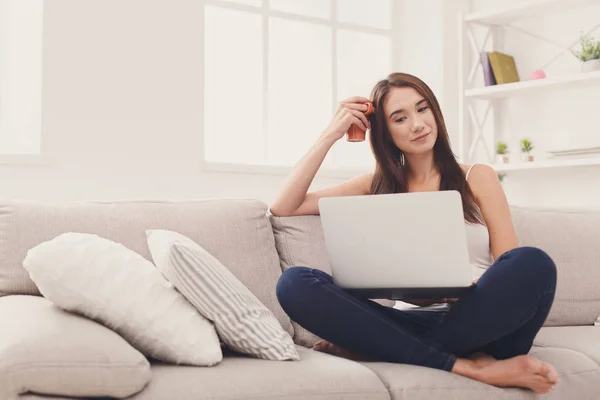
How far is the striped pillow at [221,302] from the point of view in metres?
1.74

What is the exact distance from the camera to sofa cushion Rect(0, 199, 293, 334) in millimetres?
1990

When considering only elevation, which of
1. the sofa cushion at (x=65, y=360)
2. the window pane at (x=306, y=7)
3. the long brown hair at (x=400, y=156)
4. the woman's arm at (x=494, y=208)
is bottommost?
the sofa cushion at (x=65, y=360)

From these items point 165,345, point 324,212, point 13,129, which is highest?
point 13,129

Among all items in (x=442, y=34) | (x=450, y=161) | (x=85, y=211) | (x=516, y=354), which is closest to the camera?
(x=516, y=354)

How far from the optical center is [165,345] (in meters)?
1.66

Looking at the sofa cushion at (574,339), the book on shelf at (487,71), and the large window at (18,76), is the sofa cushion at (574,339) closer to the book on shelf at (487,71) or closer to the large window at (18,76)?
the book on shelf at (487,71)

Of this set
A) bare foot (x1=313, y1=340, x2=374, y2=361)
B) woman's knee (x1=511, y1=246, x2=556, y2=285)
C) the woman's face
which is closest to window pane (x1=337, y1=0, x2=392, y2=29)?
the woman's face

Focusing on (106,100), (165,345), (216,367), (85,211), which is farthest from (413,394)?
(106,100)

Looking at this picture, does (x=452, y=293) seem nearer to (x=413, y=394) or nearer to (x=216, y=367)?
(x=413, y=394)

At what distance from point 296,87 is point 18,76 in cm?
155

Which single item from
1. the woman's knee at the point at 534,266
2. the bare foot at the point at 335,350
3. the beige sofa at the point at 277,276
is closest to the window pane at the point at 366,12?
the beige sofa at the point at 277,276

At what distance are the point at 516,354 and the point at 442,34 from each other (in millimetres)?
3013

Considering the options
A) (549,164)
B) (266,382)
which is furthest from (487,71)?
(266,382)

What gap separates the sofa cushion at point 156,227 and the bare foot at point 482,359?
21.5 inches
